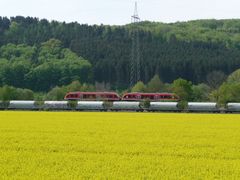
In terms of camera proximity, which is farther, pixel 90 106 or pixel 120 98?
pixel 120 98

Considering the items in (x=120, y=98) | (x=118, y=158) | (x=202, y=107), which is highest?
(x=118, y=158)

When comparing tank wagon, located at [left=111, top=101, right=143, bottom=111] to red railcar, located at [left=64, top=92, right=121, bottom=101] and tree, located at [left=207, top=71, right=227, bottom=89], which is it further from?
tree, located at [left=207, top=71, right=227, bottom=89]

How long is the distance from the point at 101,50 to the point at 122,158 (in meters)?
175

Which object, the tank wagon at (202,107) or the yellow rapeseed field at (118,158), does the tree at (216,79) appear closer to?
the tank wagon at (202,107)

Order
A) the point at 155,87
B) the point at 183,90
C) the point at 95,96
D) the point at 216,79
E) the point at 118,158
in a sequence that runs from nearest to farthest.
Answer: the point at 118,158 < the point at 95,96 < the point at 183,90 < the point at 155,87 < the point at 216,79

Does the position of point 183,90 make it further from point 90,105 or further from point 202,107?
point 90,105

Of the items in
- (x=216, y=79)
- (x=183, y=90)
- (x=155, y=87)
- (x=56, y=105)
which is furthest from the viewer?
(x=216, y=79)

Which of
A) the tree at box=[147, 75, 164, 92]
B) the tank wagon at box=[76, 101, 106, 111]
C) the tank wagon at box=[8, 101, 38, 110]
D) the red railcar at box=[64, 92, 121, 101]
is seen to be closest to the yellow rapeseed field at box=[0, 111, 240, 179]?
the tank wagon at box=[76, 101, 106, 111]

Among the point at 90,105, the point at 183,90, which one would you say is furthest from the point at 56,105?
the point at 183,90

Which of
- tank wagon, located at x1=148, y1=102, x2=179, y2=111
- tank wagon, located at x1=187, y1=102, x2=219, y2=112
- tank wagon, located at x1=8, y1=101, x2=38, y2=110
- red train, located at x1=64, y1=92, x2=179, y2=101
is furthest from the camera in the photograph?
red train, located at x1=64, y1=92, x2=179, y2=101

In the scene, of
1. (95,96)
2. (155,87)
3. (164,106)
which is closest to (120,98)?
(95,96)

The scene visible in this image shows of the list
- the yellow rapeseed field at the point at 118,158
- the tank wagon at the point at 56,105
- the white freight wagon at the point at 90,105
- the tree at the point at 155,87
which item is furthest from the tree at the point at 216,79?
the yellow rapeseed field at the point at 118,158

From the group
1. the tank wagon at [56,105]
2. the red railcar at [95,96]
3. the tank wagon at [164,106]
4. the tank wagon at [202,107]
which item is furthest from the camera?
the red railcar at [95,96]

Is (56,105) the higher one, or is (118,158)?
(118,158)
